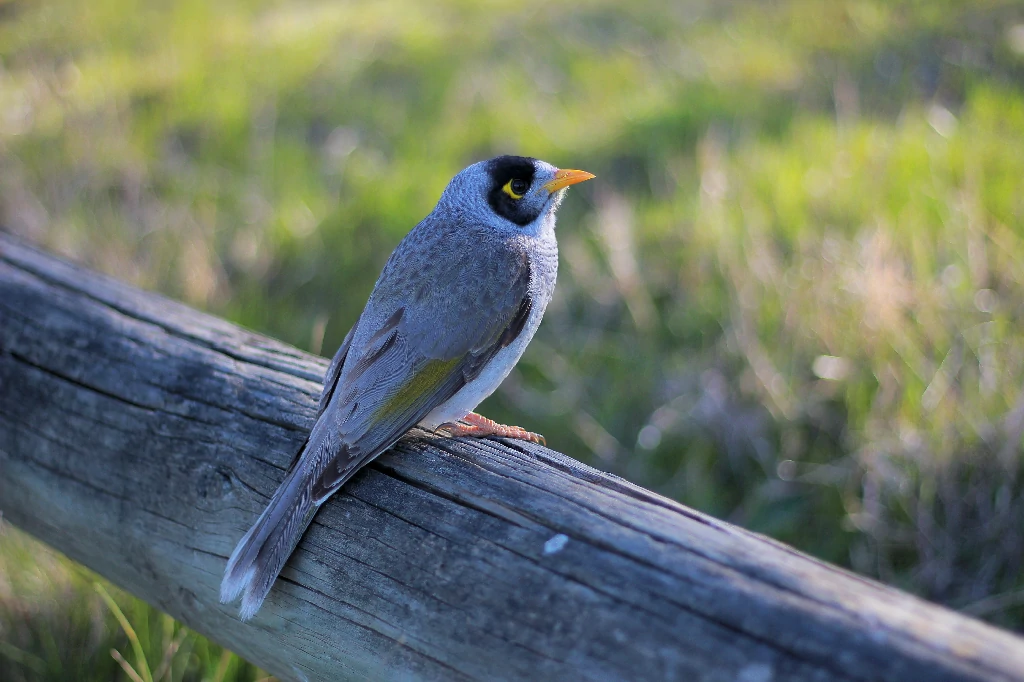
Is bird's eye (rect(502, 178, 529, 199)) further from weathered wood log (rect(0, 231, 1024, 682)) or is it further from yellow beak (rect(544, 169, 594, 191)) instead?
weathered wood log (rect(0, 231, 1024, 682))

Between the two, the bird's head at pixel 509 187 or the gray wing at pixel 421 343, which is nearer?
the gray wing at pixel 421 343

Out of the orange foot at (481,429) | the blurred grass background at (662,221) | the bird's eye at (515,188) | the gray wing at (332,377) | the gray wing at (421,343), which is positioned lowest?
the blurred grass background at (662,221)

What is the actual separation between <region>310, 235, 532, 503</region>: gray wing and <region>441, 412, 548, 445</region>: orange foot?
135 mm

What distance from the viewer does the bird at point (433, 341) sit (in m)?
2.43

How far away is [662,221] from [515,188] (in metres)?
2.57

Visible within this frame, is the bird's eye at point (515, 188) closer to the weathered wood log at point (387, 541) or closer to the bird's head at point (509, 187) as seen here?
the bird's head at point (509, 187)

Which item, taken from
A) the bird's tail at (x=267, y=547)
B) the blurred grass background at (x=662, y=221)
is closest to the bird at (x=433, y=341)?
the bird's tail at (x=267, y=547)

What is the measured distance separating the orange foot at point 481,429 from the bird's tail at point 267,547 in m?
0.60

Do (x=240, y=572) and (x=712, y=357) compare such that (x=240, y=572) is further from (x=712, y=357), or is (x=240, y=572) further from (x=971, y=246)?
(x=971, y=246)

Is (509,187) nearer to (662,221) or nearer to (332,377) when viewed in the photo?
(332,377)

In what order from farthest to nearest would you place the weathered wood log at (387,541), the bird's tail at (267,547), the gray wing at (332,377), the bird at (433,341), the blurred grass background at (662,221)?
1. the blurred grass background at (662,221)
2. the gray wing at (332,377)
3. the bird at (433,341)
4. the bird's tail at (267,547)
5. the weathered wood log at (387,541)

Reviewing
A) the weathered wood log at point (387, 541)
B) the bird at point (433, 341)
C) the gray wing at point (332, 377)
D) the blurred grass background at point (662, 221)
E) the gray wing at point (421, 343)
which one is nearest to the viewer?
the weathered wood log at point (387, 541)

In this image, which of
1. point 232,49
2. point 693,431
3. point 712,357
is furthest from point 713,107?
point 232,49

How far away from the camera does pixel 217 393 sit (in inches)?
113
